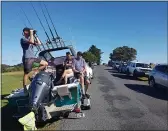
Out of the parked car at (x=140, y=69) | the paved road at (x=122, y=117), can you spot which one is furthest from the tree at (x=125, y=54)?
the paved road at (x=122, y=117)

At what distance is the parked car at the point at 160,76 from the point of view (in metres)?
15.4

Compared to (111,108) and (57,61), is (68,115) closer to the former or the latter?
(111,108)

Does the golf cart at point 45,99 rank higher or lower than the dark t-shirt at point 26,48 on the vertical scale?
lower

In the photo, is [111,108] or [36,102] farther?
[111,108]

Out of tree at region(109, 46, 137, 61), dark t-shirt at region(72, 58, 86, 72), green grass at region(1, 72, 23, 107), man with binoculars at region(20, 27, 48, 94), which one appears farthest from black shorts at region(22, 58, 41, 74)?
tree at region(109, 46, 137, 61)

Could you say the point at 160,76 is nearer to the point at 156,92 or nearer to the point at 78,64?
the point at 156,92

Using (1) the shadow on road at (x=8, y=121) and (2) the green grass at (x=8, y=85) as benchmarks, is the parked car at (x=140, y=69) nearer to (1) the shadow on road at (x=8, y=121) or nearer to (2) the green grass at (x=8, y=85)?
(2) the green grass at (x=8, y=85)

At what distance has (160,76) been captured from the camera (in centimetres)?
1614

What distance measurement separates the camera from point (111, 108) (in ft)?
32.4

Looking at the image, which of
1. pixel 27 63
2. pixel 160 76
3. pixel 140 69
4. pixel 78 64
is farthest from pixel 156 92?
pixel 140 69

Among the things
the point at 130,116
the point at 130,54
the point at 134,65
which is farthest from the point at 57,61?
the point at 130,54

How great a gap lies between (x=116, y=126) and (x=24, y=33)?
3567 millimetres

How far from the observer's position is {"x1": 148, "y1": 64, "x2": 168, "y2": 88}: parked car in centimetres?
1538

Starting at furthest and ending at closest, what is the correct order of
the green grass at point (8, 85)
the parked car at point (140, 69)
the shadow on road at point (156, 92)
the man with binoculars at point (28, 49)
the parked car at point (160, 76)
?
the parked car at point (140, 69) → the parked car at point (160, 76) → the green grass at point (8, 85) → the shadow on road at point (156, 92) → the man with binoculars at point (28, 49)
